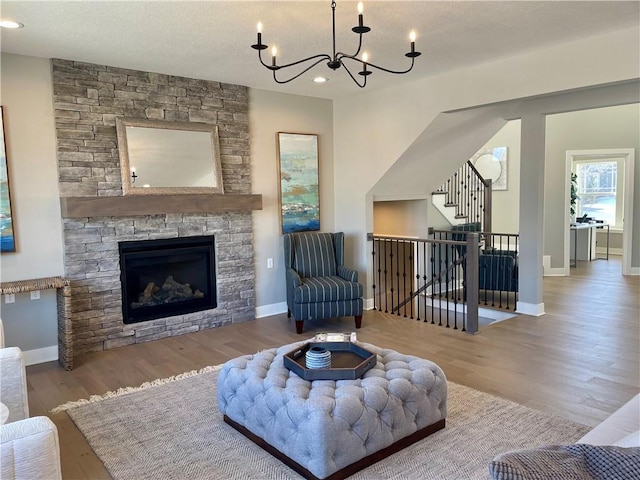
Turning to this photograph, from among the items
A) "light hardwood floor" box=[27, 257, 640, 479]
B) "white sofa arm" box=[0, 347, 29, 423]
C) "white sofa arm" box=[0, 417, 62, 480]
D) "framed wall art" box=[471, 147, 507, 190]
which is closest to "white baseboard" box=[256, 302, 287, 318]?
"light hardwood floor" box=[27, 257, 640, 479]

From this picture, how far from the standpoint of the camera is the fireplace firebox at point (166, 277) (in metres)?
4.62

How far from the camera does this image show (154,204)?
4.52 m

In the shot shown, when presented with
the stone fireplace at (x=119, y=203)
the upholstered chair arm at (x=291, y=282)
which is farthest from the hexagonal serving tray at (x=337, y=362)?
the stone fireplace at (x=119, y=203)

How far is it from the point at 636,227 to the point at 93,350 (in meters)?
7.86

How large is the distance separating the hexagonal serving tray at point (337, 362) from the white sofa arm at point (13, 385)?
136 centimetres

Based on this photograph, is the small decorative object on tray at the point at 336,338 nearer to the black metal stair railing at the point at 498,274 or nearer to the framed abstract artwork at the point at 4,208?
the framed abstract artwork at the point at 4,208

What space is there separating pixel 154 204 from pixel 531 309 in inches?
165

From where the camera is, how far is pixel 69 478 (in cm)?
242

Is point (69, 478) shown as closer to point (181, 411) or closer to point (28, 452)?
point (181, 411)

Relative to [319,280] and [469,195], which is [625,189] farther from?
[319,280]

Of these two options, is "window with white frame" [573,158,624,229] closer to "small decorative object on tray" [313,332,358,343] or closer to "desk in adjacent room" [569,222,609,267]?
"desk in adjacent room" [569,222,609,267]

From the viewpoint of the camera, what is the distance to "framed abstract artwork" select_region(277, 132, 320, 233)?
5633 mm

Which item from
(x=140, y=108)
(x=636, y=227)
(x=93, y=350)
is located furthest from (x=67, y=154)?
(x=636, y=227)

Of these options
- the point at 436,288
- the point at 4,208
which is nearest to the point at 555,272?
the point at 436,288
